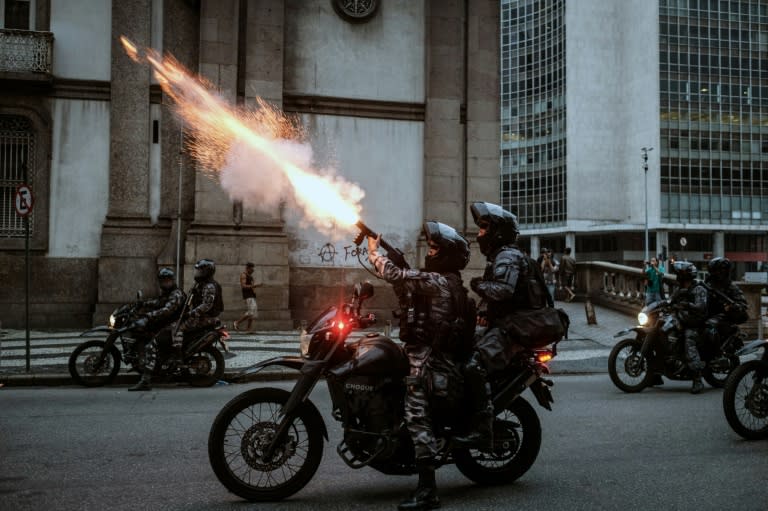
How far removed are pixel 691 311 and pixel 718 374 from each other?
1.09 meters

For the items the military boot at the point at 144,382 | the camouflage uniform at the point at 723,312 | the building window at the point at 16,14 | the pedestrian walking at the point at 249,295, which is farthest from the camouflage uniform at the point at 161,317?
the building window at the point at 16,14

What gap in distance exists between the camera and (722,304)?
32.4 feet

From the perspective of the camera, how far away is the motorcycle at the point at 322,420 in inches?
178

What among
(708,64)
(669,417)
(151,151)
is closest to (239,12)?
(151,151)

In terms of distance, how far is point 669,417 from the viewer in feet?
25.4

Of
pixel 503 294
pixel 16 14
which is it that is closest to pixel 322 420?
pixel 503 294

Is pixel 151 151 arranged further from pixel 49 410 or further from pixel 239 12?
pixel 49 410

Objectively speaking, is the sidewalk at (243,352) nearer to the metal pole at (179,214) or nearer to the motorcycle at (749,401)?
the metal pole at (179,214)

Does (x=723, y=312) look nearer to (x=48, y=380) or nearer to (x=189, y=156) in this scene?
(x=48, y=380)

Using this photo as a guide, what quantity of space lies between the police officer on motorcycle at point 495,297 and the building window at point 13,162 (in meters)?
15.8

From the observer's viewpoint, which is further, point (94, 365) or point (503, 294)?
point (94, 365)

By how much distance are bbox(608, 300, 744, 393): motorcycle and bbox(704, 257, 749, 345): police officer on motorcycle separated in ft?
0.44

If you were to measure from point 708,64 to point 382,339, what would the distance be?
2841 inches

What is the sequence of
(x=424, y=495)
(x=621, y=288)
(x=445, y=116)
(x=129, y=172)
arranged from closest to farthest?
(x=424, y=495), (x=129, y=172), (x=445, y=116), (x=621, y=288)
